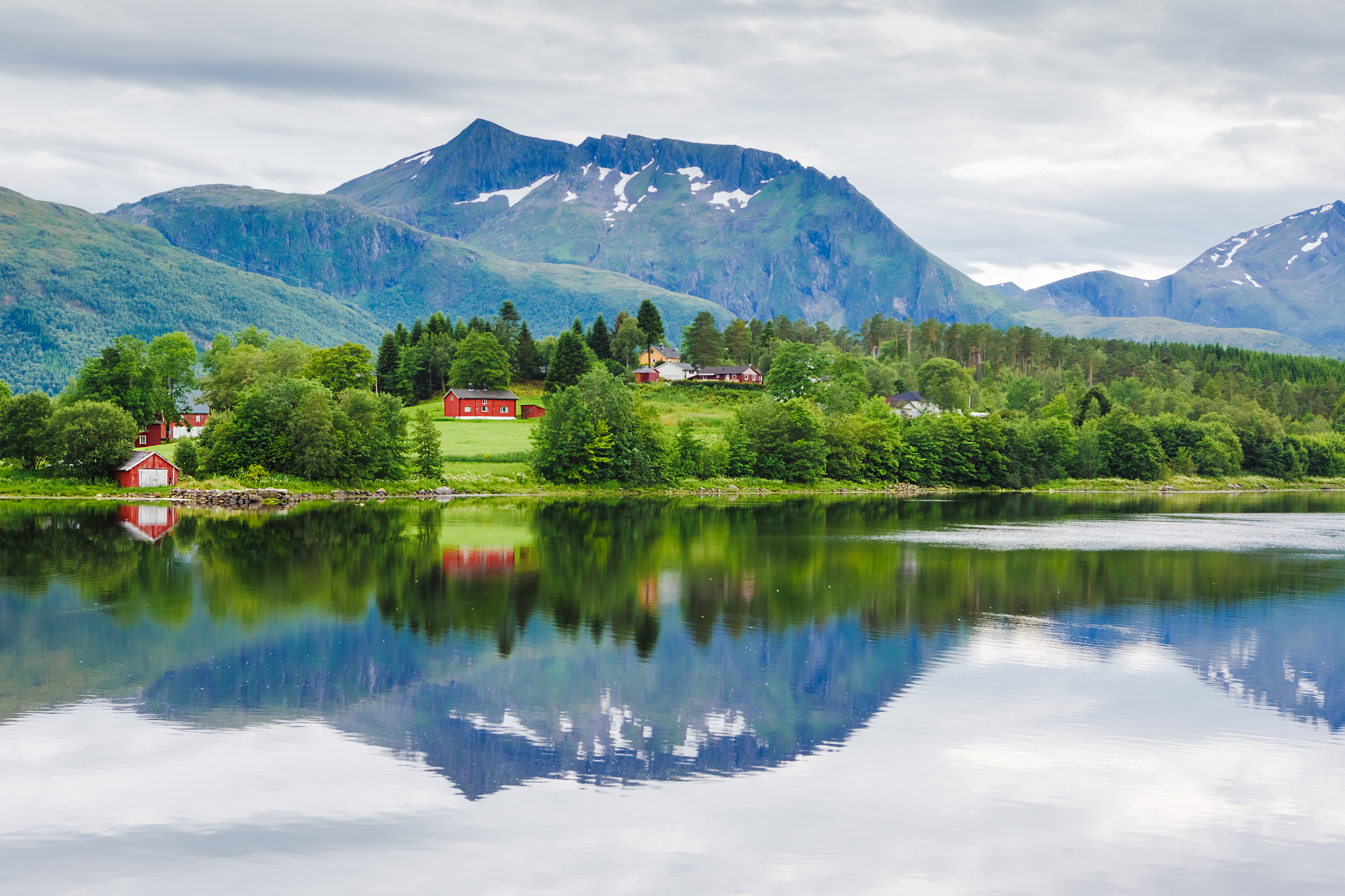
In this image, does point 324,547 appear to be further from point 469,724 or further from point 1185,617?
point 1185,617

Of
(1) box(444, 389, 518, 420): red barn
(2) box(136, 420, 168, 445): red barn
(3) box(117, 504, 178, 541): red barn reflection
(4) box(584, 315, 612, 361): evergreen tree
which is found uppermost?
(4) box(584, 315, 612, 361): evergreen tree

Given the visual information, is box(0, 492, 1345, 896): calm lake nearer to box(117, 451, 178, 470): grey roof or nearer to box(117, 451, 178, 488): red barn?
A: box(117, 451, 178, 488): red barn

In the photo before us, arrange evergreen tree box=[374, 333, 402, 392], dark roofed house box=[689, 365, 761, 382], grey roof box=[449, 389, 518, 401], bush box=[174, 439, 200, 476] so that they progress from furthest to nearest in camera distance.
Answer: dark roofed house box=[689, 365, 761, 382] → evergreen tree box=[374, 333, 402, 392] → grey roof box=[449, 389, 518, 401] → bush box=[174, 439, 200, 476]

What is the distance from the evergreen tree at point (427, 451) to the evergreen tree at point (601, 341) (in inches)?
2189

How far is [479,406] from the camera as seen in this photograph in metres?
119

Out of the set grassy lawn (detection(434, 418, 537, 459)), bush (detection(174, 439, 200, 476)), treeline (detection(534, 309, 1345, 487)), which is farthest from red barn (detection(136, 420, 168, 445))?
treeline (detection(534, 309, 1345, 487))

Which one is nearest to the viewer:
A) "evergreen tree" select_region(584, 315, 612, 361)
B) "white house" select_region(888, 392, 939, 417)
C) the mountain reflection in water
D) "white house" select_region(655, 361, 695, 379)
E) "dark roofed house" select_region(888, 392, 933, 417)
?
the mountain reflection in water

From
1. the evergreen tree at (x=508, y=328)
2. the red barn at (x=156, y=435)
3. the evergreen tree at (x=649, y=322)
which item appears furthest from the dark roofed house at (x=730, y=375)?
the red barn at (x=156, y=435)

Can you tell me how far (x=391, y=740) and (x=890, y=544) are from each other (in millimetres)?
37287

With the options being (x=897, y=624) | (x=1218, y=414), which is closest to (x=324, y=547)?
(x=897, y=624)

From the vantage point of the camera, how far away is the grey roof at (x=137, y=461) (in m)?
77.2

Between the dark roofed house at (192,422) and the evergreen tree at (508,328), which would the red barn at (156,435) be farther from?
the evergreen tree at (508,328)

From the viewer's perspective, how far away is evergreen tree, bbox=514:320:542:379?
443ft

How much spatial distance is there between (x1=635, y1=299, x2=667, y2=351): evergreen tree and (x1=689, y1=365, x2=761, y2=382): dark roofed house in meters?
8.09
